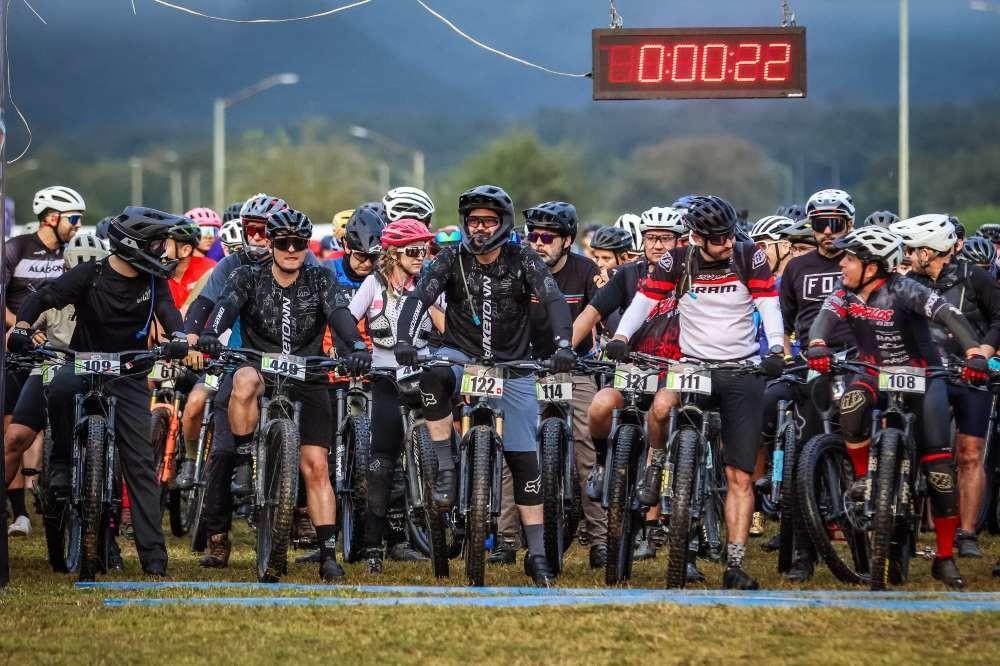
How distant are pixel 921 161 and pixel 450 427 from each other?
128555mm

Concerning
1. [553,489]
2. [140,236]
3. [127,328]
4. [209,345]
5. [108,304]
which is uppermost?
[140,236]

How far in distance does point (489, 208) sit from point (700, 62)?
5749mm

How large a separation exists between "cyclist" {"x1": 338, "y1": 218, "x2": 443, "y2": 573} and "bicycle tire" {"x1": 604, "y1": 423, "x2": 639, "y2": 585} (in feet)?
6.30

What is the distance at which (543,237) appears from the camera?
13.8 m

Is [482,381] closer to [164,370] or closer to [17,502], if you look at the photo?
[164,370]

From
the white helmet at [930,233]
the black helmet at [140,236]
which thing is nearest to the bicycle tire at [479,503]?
the black helmet at [140,236]

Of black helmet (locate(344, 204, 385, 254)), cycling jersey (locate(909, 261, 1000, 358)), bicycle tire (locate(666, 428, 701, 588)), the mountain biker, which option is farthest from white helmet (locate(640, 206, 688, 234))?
the mountain biker

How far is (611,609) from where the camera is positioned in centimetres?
983

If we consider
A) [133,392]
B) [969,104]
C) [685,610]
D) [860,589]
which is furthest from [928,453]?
[969,104]

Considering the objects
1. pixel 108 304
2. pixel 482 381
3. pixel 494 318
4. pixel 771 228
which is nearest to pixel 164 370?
pixel 108 304

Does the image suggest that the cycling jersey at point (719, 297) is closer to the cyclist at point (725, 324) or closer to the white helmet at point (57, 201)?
the cyclist at point (725, 324)

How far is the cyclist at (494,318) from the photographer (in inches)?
460

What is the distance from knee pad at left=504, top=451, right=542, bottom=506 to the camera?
11.8m

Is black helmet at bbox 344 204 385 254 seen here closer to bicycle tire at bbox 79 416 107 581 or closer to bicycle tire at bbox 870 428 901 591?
bicycle tire at bbox 79 416 107 581
